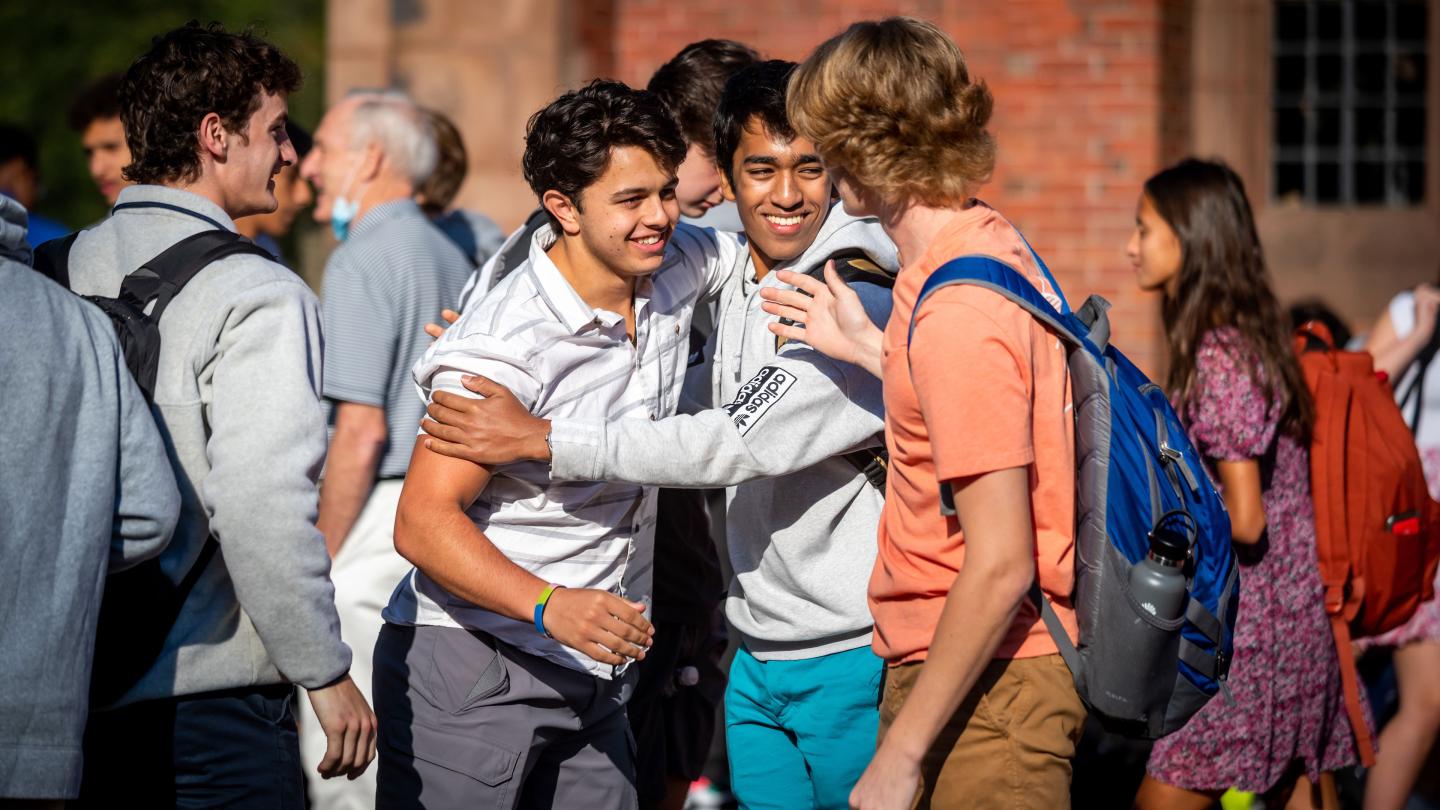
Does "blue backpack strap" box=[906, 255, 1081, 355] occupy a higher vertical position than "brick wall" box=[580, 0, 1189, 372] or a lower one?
lower

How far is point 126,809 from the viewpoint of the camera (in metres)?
2.67

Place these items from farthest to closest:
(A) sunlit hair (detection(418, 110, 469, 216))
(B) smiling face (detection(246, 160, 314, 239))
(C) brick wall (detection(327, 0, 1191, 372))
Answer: (C) brick wall (detection(327, 0, 1191, 372))
(B) smiling face (detection(246, 160, 314, 239))
(A) sunlit hair (detection(418, 110, 469, 216))

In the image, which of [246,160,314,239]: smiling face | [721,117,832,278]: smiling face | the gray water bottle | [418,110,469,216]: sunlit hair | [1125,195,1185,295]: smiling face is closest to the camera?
the gray water bottle

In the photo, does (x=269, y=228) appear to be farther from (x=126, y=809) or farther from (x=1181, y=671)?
(x=1181, y=671)

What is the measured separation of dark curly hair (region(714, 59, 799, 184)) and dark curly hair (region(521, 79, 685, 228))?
283 mm

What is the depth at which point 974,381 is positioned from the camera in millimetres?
2262

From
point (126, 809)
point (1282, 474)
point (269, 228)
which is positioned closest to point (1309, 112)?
point (1282, 474)

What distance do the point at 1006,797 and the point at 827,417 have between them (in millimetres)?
807

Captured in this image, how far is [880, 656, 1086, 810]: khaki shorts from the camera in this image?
243 centimetres

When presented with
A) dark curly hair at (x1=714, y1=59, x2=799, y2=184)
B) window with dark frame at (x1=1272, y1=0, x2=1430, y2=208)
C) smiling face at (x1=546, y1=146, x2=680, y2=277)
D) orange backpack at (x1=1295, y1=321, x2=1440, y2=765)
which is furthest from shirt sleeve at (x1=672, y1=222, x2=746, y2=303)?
window with dark frame at (x1=1272, y1=0, x2=1430, y2=208)

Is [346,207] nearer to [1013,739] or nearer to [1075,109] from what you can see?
[1013,739]

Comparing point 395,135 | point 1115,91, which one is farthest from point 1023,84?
point 395,135

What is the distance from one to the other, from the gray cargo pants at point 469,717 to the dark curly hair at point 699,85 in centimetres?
157

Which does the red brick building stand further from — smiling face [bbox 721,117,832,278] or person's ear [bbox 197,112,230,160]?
person's ear [bbox 197,112,230,160]
